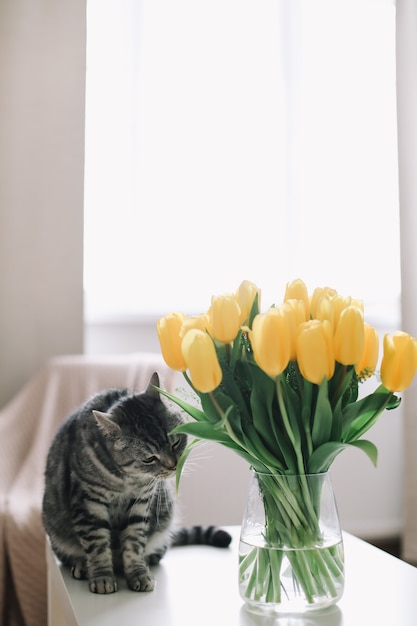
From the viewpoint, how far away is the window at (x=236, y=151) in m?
2.62

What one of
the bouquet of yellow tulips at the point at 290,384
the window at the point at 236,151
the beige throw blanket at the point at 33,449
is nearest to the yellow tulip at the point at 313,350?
the bouquet of yellow tulips at the point at 290,384

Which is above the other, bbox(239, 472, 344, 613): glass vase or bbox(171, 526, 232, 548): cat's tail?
bbox(239, 472, 344, 613): glass vase

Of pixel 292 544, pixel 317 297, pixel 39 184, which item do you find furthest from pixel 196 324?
pixel 39 184

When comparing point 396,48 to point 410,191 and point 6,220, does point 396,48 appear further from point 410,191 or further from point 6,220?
point 6,220

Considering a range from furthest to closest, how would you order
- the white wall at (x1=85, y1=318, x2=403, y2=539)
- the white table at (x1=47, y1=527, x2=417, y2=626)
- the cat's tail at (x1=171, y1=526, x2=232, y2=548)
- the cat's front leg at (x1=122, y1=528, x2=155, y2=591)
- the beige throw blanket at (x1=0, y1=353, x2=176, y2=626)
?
the white wall at (x1=85, y1=318, x2=403, y2=539) → the beige throw blanket at (x1=0, y1=353, x2=176, y2=626) → the cat's tail at (x1=171, y1=526, x2=232, y2=548) → the cat's front leg at (x1=122, y1=528, x2=155, y2=591) → the white table at (x1=47, y1=527, x2=417, y2=626)

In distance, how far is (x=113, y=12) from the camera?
260cm

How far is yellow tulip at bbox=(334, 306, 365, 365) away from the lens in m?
0.70

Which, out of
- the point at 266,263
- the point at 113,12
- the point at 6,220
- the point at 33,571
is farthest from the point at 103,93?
the point at 33,571

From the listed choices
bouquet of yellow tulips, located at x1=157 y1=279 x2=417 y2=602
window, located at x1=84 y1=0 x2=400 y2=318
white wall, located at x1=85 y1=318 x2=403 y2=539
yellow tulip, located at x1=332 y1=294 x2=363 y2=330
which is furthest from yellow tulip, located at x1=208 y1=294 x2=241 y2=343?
window, located at x1=84 y1=0 x2=400 y2=318

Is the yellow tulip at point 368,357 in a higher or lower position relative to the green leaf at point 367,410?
higher

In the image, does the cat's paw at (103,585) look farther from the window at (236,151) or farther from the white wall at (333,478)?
the window at (236,151)

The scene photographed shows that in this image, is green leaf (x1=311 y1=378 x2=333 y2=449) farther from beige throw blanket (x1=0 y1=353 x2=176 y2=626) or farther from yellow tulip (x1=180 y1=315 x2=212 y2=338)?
beige throw blanket (x1=0 y1=353 x2=176 y2=626)

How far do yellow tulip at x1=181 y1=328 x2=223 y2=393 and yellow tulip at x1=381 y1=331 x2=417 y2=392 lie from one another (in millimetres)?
190

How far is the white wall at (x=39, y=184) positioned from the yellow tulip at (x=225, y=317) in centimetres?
180
